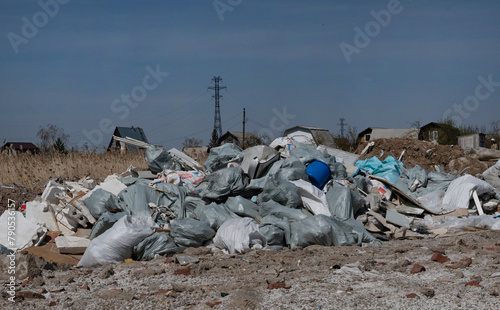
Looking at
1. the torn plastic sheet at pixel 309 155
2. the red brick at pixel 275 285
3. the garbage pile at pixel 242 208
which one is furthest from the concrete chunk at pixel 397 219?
the red brick at pixel 275 285

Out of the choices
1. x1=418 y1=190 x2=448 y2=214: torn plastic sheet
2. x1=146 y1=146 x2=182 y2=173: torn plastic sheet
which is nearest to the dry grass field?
x1=146 y1=146 x2=182 y2=173: torn plastic sheet

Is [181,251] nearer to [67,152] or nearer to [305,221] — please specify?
[305,221]

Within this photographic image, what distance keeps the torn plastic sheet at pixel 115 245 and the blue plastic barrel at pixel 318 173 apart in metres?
2.76

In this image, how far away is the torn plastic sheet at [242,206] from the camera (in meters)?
6.21

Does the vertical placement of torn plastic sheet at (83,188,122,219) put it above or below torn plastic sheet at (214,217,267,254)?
above

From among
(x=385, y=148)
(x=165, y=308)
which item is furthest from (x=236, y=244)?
(x=385, y=148)

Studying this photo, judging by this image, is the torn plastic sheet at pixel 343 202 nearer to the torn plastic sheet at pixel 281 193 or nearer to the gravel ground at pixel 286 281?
the torn plastic sheet at pixel 281 193

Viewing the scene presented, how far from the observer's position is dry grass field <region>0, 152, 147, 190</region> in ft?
33.0

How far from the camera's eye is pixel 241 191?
260 inches

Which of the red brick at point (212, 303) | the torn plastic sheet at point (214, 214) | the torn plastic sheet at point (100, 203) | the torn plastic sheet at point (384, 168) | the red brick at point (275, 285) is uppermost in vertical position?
the torn plastic sheet at point (384, 168)

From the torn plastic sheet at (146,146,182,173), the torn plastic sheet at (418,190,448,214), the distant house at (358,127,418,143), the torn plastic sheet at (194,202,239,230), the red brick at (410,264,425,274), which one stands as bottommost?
the red brick at (410,264,425,274)

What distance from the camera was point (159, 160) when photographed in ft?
26.8

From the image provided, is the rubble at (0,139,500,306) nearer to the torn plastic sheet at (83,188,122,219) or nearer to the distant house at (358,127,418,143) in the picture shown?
the torn plastic sheet at (83,188,122,219)

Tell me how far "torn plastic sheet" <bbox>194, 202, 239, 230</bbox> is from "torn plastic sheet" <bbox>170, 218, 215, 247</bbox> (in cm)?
16
